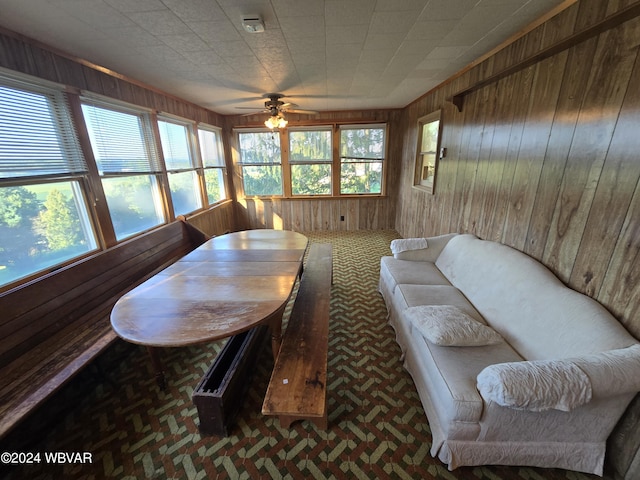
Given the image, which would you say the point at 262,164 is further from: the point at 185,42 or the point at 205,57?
the point at 185,42

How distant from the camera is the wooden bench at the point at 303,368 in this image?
131 cm

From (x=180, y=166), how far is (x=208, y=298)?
9.70 ft

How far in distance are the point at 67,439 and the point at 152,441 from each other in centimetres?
50

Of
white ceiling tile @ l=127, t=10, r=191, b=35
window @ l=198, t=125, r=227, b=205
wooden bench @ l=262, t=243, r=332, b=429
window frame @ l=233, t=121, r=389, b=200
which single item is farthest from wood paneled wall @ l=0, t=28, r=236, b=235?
wooden bench @ l=262, t=243, r=332, b=429

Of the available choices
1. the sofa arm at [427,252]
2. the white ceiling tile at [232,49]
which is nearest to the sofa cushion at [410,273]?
the sofa arm at [427,252]

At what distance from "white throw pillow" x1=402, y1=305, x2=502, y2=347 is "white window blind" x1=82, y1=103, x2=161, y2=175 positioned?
10.1 feet

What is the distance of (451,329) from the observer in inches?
60.0

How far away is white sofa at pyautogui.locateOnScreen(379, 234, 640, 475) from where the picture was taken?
108cm

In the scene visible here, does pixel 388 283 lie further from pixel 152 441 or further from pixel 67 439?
pixel 67 439

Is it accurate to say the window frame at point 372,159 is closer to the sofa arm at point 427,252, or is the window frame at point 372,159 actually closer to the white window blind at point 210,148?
the white window blind at point 210,148

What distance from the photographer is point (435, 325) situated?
1561mm

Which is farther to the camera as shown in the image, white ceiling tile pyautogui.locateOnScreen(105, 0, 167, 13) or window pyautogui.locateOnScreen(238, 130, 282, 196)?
window pyautogui.locateOnScreen(238, 130, 282, 196)

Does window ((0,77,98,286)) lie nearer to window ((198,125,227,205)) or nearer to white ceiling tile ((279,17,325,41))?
white ceiling tile ((279,17,325,41))

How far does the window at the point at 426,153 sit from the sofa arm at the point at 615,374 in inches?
110
